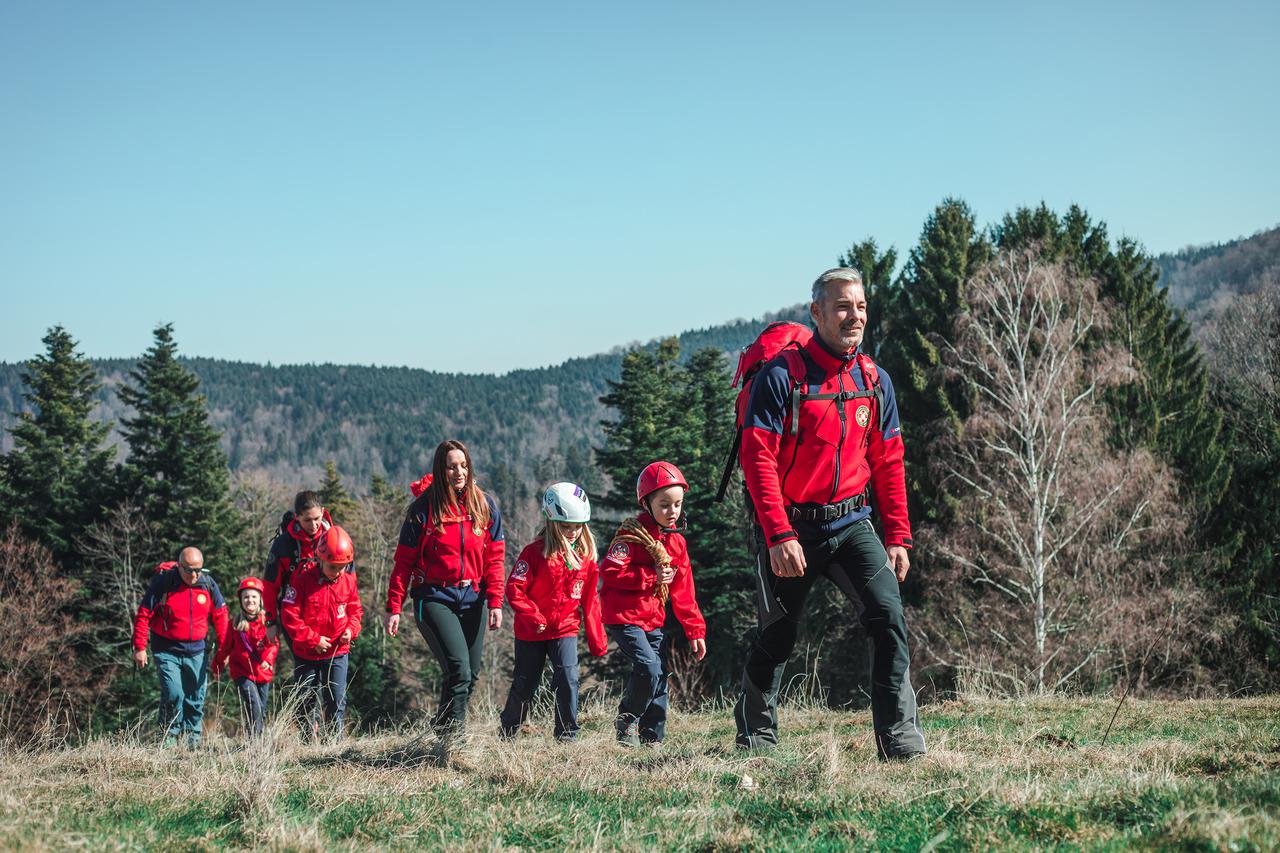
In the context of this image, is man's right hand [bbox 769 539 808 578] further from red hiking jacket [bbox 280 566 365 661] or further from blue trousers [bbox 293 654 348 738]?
blue trousers [bbox 293 654 348 738]

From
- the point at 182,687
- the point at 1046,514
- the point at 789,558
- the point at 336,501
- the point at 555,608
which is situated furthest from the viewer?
the point at 336,501

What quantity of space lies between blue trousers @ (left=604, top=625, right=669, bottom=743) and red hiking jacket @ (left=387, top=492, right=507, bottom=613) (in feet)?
3.53

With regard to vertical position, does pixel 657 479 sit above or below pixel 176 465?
below

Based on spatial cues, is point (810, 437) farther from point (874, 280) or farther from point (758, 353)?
point (874, 280)

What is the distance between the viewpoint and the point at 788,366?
5191 millimetres

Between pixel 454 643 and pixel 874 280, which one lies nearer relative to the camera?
pixel 454 643

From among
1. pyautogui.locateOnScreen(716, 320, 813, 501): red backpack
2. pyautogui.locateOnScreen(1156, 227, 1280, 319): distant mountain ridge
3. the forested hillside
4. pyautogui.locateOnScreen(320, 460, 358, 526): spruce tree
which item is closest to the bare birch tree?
pyautogui.locateOnScreen(716, 320, 813, 501): red backpack

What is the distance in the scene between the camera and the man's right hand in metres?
4.95

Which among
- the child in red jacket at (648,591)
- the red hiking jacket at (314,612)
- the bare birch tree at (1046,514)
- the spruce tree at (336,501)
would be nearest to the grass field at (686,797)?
the child in red jacket at (648,591)

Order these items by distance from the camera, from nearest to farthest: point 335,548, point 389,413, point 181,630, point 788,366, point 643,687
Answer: point 788,366, point 643,687, point 335,548, point 181,630, point 389,413

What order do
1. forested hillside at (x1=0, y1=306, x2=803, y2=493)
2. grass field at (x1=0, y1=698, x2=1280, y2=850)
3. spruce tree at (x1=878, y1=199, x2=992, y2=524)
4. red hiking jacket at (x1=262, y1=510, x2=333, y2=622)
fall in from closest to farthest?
grass field at (x1=0, y1=698, x2=1280, y2=850), red hiking jacket at (x1=262, y1=510, x2=333, y2=622), spruce tree at (x1=878, y1=199, x2=992, y2=524), forested hillside at (x1=0, y1=306, x2=803, y2=493)

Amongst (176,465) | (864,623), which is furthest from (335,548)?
(176,465)

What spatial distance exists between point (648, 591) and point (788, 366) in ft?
8.86

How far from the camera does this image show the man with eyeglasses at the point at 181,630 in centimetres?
1070
